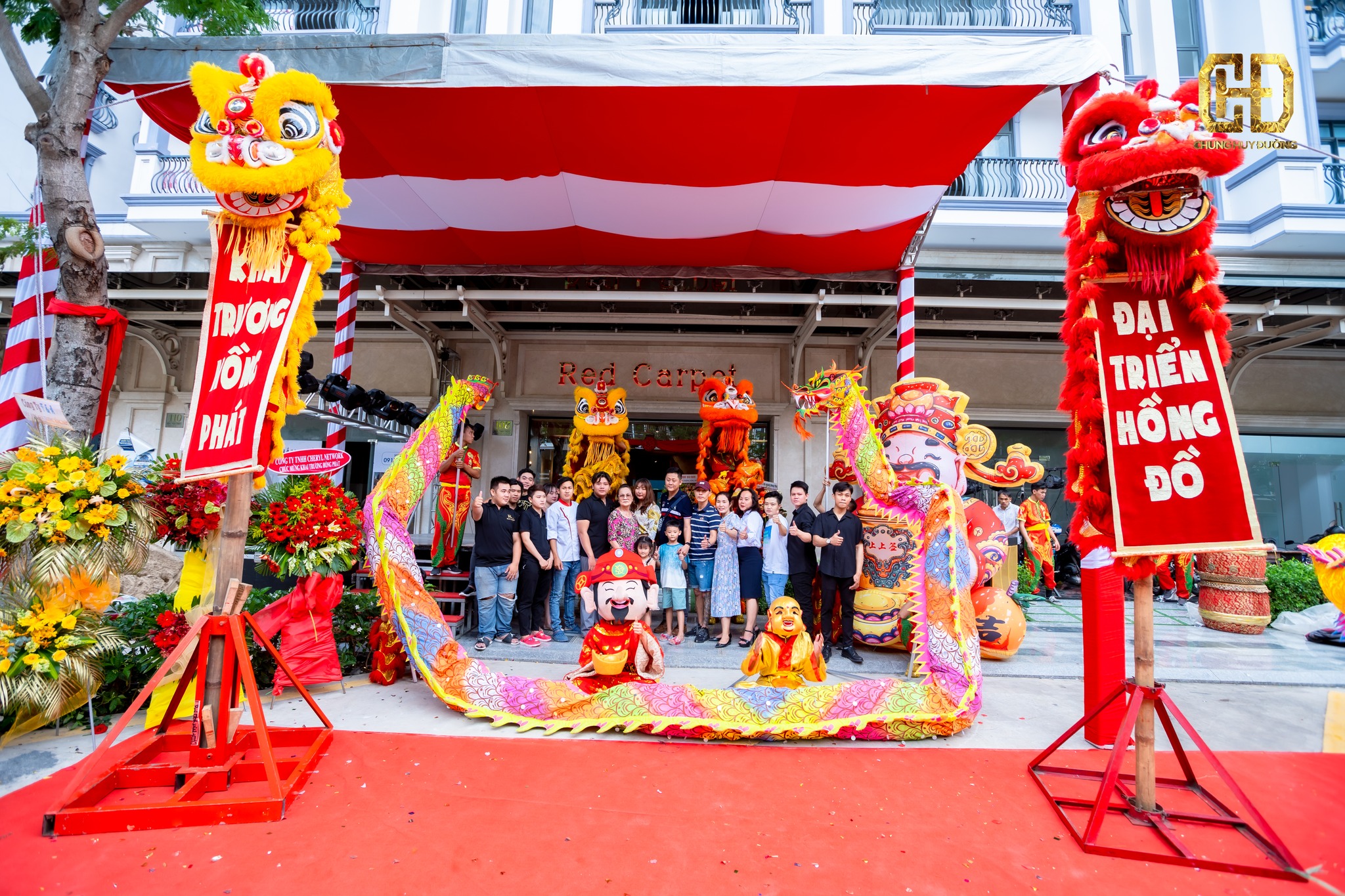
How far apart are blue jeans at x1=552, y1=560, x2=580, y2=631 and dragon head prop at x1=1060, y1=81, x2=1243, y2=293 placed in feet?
15.7

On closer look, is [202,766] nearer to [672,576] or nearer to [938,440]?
[672,576]

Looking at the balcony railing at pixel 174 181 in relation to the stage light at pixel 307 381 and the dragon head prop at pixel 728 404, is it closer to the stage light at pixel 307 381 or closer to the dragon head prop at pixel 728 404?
the stage light at pixel 307 381

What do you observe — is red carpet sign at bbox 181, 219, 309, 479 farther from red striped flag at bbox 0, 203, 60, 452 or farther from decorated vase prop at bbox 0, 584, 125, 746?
red striped flag at bbox 0, 203, 60, 452

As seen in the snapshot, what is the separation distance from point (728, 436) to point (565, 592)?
100 inches

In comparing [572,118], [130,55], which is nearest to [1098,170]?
[572,118]

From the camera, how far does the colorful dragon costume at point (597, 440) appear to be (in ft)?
23.8

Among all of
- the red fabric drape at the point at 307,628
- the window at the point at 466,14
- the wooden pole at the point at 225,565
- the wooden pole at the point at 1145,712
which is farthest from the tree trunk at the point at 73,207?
the window at the point at 466,14

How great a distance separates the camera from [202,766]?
2785 mm

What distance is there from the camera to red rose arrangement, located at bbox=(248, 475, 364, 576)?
391 cm

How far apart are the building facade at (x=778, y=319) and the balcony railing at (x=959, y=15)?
0.03 m

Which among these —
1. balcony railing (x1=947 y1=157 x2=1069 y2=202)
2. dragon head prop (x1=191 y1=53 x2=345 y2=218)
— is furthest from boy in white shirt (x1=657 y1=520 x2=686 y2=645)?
balcony railing (x1=947 y1=157 x2=1069 y2=202)

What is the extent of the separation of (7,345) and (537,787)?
4285 millimetres

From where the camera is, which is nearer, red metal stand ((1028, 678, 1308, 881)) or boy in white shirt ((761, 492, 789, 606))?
red metal stand ((1028, 678, 1308, 881))

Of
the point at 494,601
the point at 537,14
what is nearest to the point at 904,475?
the point at 494,601
